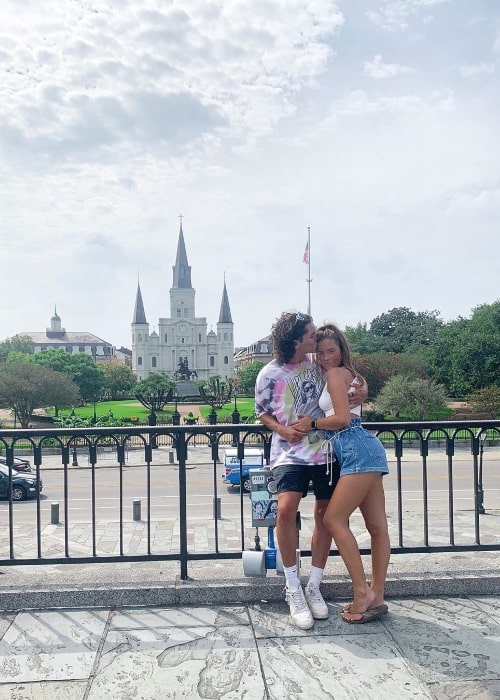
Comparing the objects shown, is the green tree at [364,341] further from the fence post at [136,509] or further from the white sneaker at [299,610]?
the white sneaker at [299,610]

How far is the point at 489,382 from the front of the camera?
42500 millimetres

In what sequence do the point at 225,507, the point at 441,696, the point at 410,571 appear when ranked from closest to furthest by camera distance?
the point at 441,696 < the point at 410,571 < the point at 225,507

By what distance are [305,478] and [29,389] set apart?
134 ft

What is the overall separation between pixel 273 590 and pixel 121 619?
0.99m

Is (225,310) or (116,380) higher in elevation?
(225,310)

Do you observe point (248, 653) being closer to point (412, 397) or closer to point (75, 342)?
point (412, 397)

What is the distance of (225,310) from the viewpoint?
12188cm

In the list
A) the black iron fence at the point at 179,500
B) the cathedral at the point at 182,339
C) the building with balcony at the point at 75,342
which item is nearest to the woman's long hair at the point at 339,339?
the black iron fence at the point at 179,500

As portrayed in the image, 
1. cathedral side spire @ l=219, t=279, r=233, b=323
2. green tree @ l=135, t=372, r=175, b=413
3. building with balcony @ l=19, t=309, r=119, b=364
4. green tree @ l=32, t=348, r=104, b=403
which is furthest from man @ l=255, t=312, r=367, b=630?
building with balcony @ l=19, t=309, r=119, b=364

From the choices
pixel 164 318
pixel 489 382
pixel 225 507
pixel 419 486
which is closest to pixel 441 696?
pixel 225 507

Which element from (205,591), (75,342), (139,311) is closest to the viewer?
(205,591)

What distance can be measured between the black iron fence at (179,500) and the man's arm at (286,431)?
0.48m

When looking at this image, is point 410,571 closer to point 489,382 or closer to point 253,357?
point 489,382

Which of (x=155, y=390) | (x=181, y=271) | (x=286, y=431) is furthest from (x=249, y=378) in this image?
(x=286, y=431)
